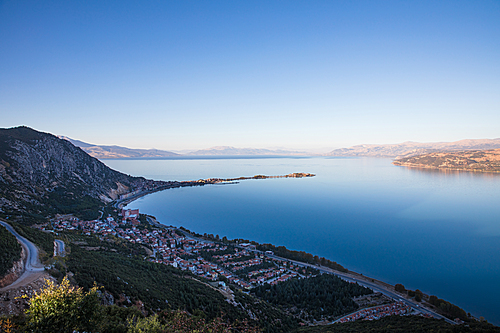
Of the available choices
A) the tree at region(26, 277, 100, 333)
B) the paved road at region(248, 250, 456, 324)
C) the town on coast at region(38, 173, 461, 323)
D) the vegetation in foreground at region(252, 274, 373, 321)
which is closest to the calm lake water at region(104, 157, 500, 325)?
the paved road at region(248, 250, 456, 324)

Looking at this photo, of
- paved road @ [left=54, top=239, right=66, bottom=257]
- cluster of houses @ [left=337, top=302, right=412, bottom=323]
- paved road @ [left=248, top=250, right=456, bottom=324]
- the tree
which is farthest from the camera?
paved road @ [left=248, top=250, right=456, bottom=324]

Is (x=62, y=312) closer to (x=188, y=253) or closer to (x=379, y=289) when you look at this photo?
(x=379, y=289)

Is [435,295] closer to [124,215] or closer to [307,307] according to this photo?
[307,307]

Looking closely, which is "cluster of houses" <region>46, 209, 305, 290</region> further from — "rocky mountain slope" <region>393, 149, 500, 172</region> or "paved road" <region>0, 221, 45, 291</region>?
"rocky mountain slope" <region>393, 149, 500, 172</region>

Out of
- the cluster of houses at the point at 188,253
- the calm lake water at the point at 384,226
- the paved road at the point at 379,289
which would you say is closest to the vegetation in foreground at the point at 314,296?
the paved road at the point at 379,289

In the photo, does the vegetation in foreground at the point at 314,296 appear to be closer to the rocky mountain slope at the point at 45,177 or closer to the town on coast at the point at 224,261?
the town on coast at the point at 224,261

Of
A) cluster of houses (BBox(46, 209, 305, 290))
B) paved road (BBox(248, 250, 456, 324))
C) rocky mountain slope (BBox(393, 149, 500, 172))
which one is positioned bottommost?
paved road (BBox(248, 250, 456, 324))
